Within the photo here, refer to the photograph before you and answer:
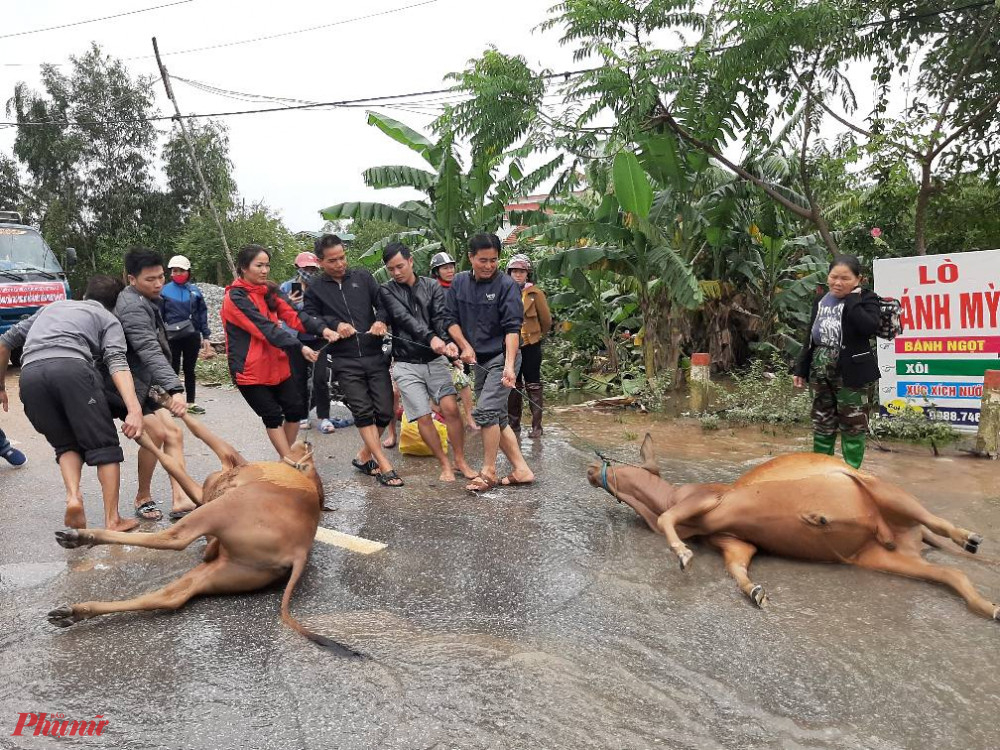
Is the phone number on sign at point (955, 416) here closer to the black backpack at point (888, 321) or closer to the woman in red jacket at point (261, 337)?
the black backpack at point (888, 321)

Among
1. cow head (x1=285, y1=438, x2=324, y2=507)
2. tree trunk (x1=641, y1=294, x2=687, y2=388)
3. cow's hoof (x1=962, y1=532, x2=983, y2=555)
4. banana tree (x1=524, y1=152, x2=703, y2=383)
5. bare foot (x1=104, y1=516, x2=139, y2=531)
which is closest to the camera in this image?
cow's hoof (x1=962, y1=532, x2=983, y2=555)

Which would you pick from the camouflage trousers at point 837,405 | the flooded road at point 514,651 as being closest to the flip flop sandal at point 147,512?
the flooded road at point 514,651

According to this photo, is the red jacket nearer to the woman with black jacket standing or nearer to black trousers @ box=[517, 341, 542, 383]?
black trousers @ box=[517, 341, 542, 383]

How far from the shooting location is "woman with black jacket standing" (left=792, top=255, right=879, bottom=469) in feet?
16.1

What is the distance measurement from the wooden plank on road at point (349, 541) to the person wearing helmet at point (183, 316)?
13.8 ft

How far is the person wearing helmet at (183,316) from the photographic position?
828cm

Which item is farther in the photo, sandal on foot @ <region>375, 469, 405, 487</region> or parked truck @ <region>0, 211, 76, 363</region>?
parked truck @ <region>0, 211, 76, 363</region>

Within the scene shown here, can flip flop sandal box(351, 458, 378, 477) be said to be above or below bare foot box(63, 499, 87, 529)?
below

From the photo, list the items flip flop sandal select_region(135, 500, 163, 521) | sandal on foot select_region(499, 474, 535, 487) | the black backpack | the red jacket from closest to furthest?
the black backpack
flip flop sandal select_region(135, 500, 163, 521)
the red jacket
sandal on foot select_region(499, 474, 535, 487)

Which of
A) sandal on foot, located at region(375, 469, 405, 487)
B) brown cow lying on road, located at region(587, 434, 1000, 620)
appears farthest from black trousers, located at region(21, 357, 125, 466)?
brown cow lying on road, located at region(587, 434, 1000, 620)

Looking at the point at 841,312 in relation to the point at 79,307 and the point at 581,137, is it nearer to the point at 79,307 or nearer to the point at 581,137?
the point at 581,137

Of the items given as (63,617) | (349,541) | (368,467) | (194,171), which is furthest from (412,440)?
(194,171)

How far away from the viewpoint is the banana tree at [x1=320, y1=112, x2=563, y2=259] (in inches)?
409

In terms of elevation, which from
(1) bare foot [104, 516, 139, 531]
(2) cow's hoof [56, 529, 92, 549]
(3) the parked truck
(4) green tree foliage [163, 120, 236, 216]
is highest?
(4) green tree foliage [163, 120, 236, 216]
